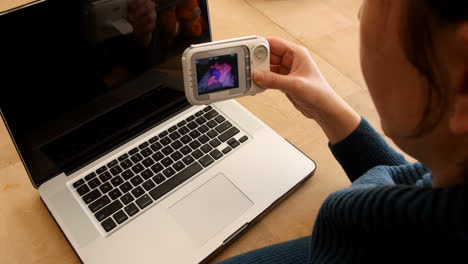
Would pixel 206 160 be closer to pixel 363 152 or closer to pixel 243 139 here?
pixel 243 139

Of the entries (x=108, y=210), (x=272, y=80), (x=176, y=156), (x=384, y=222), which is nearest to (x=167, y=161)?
(x=176, y=156)

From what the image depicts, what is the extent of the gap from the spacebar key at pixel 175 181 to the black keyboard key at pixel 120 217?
0.05 m

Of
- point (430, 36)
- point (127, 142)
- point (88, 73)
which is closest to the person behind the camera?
point (430, 36)

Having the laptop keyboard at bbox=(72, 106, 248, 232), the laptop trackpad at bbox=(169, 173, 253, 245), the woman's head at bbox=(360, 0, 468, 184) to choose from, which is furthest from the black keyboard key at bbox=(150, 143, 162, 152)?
the woman's head at bbox=(360, 0, 468, 184)

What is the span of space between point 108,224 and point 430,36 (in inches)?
18.2

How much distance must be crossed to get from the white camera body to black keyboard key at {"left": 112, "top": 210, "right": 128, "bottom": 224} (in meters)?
0.20

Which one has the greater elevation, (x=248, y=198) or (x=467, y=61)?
(x=467, y=61)

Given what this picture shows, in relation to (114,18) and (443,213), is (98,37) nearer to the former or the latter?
(114,18)

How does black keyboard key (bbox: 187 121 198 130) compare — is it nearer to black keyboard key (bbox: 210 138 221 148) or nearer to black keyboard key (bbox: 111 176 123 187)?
black keyboard key (bbox: 210 138 221 148)

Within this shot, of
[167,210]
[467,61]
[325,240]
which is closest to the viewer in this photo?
[467,61]

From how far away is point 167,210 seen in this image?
52 centimetres

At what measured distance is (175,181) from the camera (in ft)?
1.80

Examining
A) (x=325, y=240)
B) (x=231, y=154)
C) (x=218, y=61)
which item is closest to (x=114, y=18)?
(x=218, y=61)

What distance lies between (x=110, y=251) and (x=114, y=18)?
33 cm
